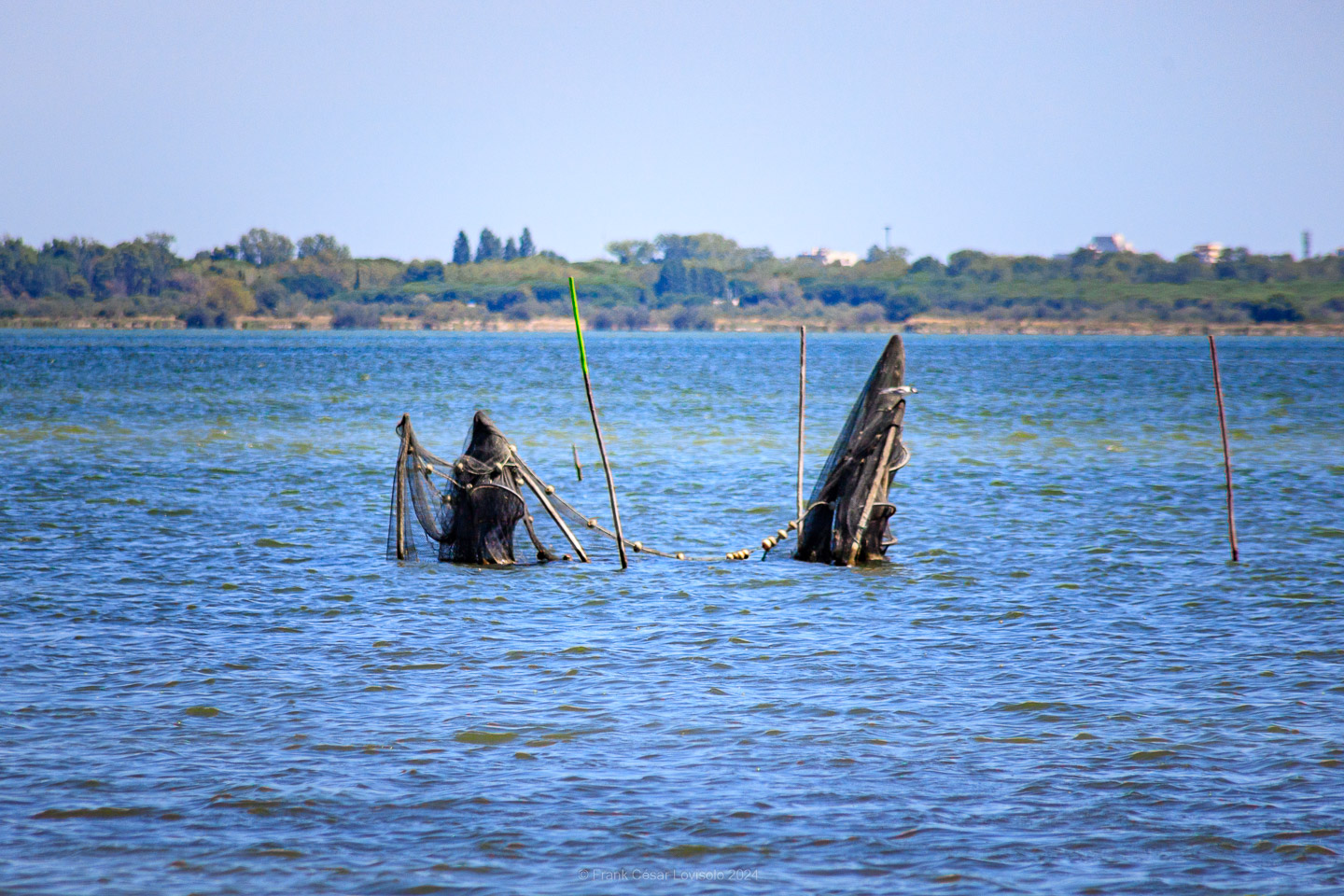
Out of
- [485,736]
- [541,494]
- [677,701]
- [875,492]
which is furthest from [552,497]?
[485,736]

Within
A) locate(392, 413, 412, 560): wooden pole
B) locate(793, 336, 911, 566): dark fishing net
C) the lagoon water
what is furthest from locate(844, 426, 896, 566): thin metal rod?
locate(392, 413, 412, 560): wooden pole

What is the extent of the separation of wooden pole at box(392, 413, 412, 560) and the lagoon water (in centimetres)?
59

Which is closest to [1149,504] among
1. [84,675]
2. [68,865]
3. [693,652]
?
[693,652]

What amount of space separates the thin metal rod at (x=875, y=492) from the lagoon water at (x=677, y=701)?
0.26 metres

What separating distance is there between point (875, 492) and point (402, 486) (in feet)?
17.9

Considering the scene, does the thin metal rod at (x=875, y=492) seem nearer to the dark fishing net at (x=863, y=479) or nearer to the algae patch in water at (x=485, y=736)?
the dark fishing net at (x=863, y=479)

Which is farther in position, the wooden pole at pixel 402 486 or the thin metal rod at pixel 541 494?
the wooden pole at pixel 402 486

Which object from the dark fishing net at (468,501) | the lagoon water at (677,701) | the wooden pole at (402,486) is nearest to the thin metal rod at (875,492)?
the lagoon water at (677,701)

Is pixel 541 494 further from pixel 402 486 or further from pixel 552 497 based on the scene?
pixel 402 486

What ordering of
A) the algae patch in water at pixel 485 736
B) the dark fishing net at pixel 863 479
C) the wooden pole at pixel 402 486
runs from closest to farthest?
the algae patch in water at pixel 485 736, the dark fishing net at pixel 863 479, the wooden pole at pixel 402 486

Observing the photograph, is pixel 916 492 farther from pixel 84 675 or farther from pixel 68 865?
pixel 68 865

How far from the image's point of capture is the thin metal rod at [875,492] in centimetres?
1464

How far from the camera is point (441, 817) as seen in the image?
7.32 meters

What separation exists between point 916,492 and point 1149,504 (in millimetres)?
4036
